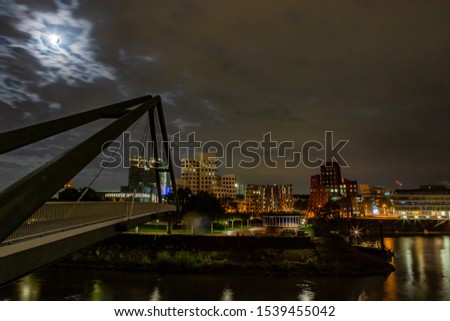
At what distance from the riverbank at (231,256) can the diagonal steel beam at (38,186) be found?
22198 mm

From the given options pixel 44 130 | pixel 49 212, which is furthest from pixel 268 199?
pixel 49 212

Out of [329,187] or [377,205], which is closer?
[377,205]

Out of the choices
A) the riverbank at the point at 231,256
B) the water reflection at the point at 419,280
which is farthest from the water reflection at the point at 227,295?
the water reflection at the point at 419,280

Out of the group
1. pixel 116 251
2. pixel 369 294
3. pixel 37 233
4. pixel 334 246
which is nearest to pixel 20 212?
pixel 37 233

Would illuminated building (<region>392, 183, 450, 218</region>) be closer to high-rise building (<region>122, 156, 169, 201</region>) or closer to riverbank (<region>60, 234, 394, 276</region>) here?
riverbank (<region>60, 234, 394, 276</region>)

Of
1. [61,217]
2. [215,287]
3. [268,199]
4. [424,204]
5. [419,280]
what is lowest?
[419,280]

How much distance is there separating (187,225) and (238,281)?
24593 millimetres

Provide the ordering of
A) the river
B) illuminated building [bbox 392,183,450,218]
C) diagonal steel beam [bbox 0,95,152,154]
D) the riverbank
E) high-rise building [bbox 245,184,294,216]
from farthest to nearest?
1. high-rise building [bbox 245,184,294,216]
2. illuminated building [bbox 392,183,450,218]
3. the riverbank
4. the river
5. diagonal steel beam [bbox 0,95,152,154]

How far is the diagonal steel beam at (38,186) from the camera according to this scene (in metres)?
4.63

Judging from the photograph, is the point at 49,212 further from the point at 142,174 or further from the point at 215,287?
the point at 142,174

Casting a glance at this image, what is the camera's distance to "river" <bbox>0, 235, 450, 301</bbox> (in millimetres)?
20750

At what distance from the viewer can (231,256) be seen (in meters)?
31.8

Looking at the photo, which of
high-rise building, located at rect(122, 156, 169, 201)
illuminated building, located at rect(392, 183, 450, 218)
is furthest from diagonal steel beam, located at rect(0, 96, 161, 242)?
illuminated building, located at rect(392, 183, 450, 218)

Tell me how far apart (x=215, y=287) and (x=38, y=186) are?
19.5 metres
